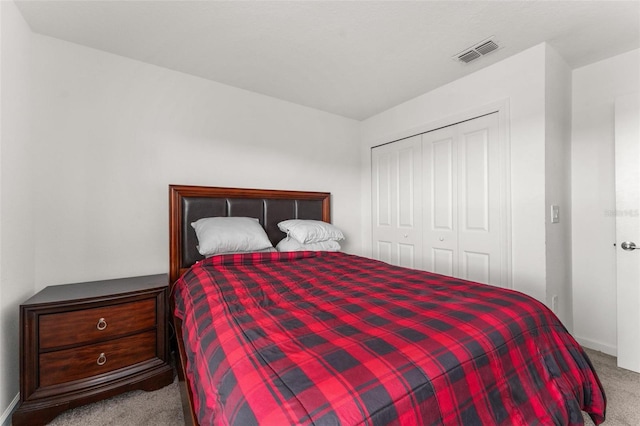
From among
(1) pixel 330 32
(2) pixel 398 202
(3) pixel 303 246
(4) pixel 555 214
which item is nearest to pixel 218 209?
(3) pixel 303 246

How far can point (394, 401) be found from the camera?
697 mm

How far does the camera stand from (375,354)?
821 mm

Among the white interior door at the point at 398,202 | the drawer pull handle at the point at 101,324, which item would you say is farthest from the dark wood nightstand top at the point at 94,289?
the white interior door at the point at 398,202

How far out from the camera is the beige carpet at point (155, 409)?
1.52m

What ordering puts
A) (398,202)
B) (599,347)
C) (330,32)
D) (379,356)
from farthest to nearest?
(398,202) → (599,347) → (330,32) → (379,356)

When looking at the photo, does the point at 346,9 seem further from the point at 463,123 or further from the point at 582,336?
the point at 582,336

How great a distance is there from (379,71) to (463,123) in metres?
0.91

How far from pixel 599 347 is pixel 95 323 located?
12.1ft

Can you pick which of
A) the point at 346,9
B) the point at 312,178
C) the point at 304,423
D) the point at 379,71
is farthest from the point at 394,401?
the point at 312,178

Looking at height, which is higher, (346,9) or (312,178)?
(346,9)

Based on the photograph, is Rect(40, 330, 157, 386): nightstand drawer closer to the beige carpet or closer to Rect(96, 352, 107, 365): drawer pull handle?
Rect(96, 352, 107, 365): drawer pull handle

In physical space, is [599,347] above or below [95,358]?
below

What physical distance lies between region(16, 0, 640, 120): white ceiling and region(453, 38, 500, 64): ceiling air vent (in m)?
0.05

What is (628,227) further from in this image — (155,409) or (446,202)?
(155,409)
